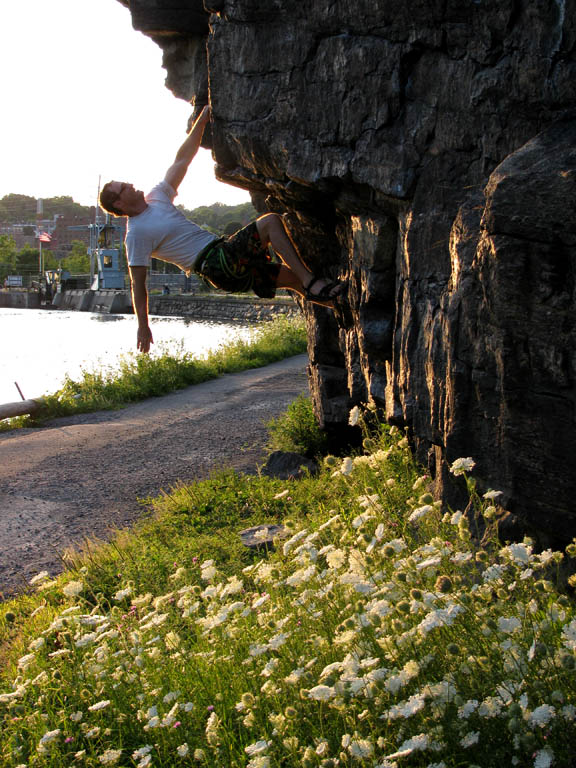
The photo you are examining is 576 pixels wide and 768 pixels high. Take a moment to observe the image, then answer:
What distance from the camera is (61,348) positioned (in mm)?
27297

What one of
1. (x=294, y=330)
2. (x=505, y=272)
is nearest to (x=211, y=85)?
(x=505, y=272)

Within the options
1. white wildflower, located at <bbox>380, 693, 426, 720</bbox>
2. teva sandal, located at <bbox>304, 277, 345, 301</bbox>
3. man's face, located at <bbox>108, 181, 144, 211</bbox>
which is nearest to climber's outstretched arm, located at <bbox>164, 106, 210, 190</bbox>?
man's face, located at <bbox>108, 181, 144, 211</bbox>

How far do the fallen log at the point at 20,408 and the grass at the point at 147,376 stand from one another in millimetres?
116

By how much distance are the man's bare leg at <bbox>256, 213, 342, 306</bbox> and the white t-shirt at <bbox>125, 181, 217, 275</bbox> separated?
701 mm

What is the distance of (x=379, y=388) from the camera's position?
576cm

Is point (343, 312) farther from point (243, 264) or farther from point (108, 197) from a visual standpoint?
point (108, 197)

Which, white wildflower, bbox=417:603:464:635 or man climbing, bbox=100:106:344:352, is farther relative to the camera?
man climbing, bbox=100:106:344:352

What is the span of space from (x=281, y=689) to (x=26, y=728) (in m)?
1.41

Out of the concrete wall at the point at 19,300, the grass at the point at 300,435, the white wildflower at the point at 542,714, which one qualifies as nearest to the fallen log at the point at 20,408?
the grass at the point at 300,435

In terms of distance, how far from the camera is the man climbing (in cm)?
601

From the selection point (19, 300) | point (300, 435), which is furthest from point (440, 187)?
point (19, 300)

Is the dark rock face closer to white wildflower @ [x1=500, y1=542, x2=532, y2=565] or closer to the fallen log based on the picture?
white wildflower @ [x1=500, y1=542, x2=532, y2=565]

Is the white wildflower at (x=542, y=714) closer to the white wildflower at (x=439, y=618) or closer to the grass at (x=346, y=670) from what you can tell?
the grass at (x=346, y=670)

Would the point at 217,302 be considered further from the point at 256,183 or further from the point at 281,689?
the point at 281,689
